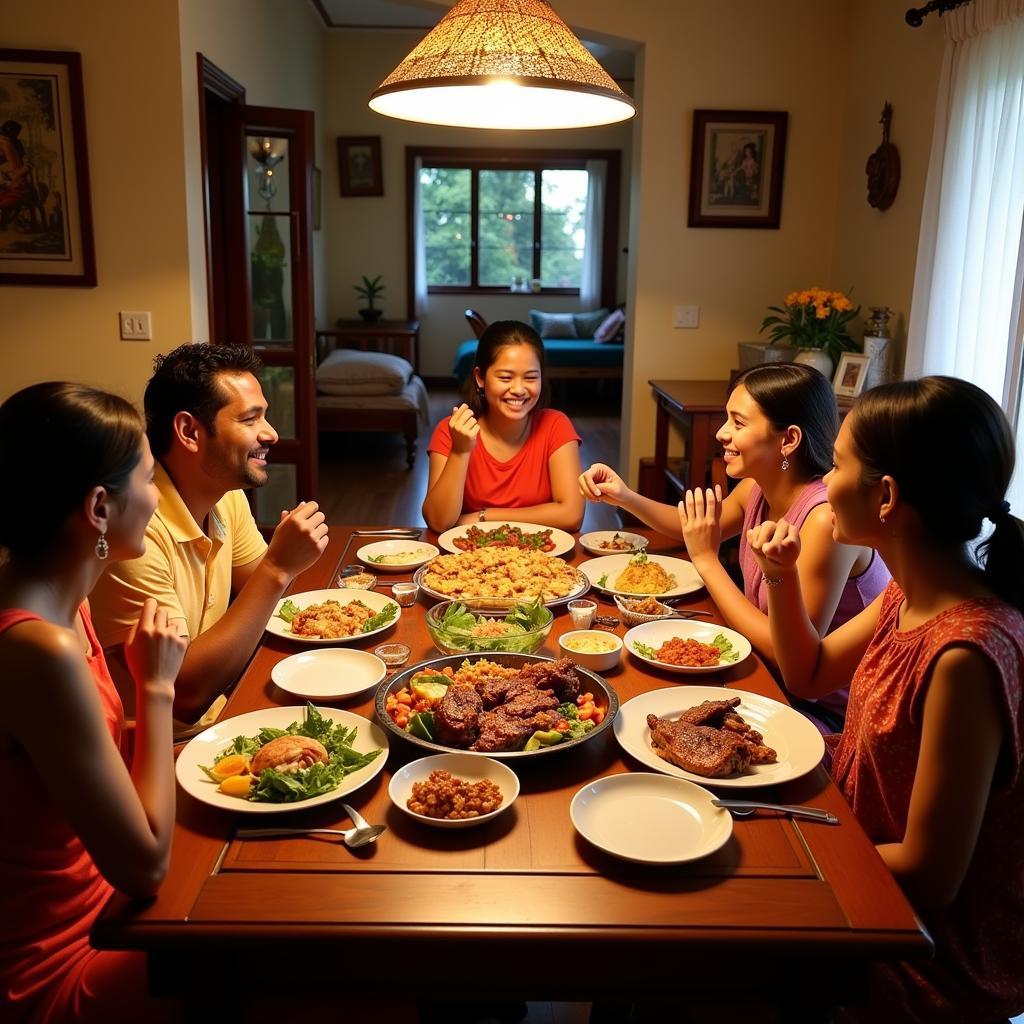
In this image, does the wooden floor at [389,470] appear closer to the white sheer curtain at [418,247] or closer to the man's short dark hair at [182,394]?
→ the white sheer curtain at [418,247]

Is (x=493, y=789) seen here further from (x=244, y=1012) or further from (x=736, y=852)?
(x=244, y=1012)

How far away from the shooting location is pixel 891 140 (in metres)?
3.95

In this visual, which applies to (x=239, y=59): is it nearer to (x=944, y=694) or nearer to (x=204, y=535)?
(x=204, y=535)

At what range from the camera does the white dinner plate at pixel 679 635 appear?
1.75 metres

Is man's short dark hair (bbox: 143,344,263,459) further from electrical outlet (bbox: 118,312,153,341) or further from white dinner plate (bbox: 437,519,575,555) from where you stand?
electrical outlet (bbox: 118,312,153,341)

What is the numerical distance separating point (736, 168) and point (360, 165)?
19.3 ft

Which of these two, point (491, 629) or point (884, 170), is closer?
point (491, 629)

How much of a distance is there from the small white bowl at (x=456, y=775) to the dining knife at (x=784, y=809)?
27 cm

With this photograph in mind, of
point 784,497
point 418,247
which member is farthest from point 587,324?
point 784,497

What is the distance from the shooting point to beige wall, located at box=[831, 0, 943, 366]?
3686mm

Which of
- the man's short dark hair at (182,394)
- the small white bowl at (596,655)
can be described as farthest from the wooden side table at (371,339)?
the small white bowl at (596,655)

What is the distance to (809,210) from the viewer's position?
456 centimetres

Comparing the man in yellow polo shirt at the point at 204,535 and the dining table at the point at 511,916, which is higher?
the man in yellow polo shirt at the point at 204,535

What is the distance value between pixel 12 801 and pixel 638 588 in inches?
51.6
